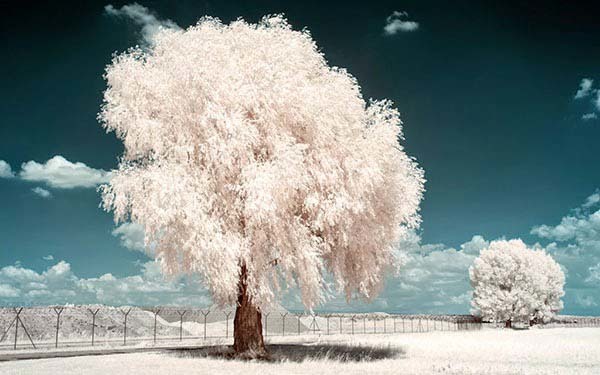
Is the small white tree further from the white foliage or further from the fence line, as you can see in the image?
the white foliage

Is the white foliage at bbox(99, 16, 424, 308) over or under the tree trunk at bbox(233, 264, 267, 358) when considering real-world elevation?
over

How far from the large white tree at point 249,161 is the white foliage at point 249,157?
2.3 inches

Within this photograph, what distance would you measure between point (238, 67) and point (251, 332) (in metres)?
11.9

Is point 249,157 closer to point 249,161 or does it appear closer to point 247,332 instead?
point 249,161

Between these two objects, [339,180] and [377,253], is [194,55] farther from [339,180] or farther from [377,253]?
[377,253]

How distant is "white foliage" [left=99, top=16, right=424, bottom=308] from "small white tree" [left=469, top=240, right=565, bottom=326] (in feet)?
242

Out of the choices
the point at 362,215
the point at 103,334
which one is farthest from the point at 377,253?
the point at 103,334

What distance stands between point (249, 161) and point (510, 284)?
8068 cm

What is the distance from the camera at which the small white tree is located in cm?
9408

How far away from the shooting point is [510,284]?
9550 cm

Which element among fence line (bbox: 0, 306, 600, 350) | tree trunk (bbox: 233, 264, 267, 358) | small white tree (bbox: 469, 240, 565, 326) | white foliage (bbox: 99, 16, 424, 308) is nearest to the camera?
white foliage (bbox: 99, 16, 424, 308)

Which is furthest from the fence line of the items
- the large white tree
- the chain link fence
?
the large white tree

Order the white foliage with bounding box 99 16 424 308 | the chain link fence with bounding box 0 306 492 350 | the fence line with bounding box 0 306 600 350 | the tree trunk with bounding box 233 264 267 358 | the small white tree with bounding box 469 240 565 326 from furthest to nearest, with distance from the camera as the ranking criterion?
the small white tree with bounding box 469 240 565 326
the fence line with bounding box 0 306 600 350
the chain link fence with bounding box 0 306 492 350
the tree trunk with bounding box 233 264 267 358
the white foliage with bounding box 99 16 424 308

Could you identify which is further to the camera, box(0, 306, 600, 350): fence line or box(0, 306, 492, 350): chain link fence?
box(0, 306, 600, 350): fence line
